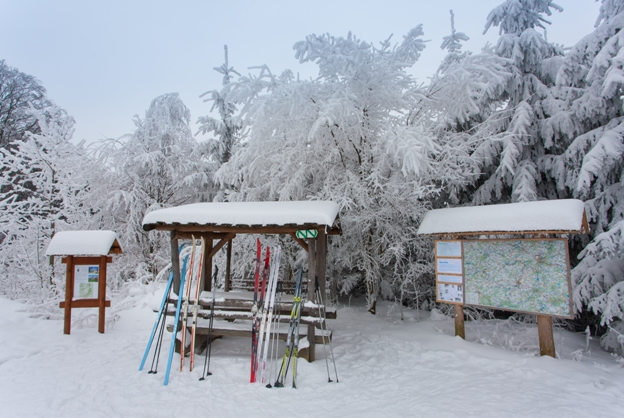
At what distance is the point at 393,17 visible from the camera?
7367 millimetres

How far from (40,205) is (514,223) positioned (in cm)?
1152

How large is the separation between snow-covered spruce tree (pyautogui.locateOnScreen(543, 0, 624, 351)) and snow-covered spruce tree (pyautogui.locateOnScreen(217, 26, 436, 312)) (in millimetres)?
2780

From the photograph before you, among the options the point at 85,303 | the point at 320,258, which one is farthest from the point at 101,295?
the point at 320,258

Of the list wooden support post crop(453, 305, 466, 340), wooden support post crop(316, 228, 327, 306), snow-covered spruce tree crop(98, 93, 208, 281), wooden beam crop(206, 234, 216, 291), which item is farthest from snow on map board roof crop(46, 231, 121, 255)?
wooden support post crop(453, 305, 466, 340)

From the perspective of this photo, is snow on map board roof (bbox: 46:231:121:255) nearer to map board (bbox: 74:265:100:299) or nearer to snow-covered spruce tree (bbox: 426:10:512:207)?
map board (bbox: 74:265:100:299)

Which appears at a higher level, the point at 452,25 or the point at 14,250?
the point at 452,25

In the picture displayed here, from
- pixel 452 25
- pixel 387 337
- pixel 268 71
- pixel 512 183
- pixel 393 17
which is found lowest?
pixel 387 337

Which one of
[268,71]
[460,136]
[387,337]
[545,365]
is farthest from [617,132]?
[268,71]

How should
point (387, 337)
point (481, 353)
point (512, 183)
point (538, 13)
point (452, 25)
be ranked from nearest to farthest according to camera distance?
point (481, 353)
point (387, 337)
point (512, 183)
point (538, 13)
point (452, 25)

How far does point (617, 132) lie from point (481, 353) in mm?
4555

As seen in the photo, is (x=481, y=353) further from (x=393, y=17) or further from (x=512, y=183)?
(x=393, y=17)

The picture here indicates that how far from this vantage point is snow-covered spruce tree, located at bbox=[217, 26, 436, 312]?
6816 millimetres

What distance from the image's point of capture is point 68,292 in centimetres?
632

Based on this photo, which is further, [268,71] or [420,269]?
[420,269]
